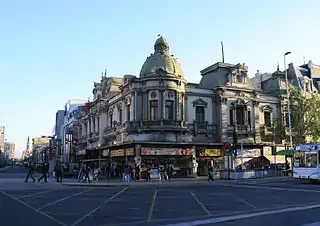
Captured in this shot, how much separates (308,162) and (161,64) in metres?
18.2

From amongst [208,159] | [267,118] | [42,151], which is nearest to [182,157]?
[208,159]

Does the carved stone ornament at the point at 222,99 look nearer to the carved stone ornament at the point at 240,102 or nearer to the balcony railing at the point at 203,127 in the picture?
the carved stone ornament at the point at 240,102

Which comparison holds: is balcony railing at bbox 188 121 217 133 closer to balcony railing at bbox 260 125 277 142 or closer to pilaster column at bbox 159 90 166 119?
pilaster column at bbox 159 90 166 119

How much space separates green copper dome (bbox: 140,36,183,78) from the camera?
36.5 meters

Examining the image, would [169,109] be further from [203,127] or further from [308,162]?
[308,162]

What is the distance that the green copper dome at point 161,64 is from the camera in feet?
120

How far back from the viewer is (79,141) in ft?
193

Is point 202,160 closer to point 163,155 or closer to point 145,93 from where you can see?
point 163,155

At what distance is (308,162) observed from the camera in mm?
27125

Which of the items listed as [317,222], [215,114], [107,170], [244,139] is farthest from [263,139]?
[317,222]

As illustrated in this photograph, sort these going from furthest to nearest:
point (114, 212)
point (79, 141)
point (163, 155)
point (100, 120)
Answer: point (79, 141), point (100, 120), point (163, 155), point (114, 212)

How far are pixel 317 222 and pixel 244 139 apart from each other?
31911 mm

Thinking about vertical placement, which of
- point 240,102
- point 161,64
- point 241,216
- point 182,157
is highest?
point 161,64

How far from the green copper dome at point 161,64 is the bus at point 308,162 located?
15.6 m
